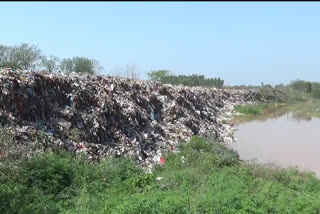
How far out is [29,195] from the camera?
5.38m

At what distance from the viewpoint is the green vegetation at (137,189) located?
5062 mm

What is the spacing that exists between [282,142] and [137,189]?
10016 millimetres

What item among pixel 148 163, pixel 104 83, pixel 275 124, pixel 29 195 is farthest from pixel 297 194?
pixel 275 124

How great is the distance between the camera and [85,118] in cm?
861

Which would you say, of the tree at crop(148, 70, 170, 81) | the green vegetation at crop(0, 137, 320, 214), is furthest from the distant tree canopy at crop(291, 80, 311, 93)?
the green vegetation at crop(0, 137, 320, 214)

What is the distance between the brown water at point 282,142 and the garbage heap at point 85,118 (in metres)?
2.24

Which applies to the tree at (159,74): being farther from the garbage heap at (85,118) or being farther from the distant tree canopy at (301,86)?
the garbage heap at (85,118)

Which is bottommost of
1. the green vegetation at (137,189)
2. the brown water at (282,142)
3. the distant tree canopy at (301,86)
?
the brown water at (282,142)

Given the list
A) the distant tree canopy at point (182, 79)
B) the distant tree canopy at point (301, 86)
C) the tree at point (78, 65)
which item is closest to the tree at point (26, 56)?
the tree at point (78, 65)

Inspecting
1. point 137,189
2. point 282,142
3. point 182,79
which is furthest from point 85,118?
point 182,79

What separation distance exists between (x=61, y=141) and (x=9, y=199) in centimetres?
238

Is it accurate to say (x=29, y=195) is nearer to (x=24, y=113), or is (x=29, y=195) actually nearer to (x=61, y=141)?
(x=61, y=141)

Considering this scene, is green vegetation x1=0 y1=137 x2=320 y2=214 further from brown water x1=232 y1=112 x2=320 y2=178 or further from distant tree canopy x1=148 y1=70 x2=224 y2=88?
distant tree canopy x1=148 y1=70 x2=224 y2=88

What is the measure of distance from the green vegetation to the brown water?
3323 millimetres
